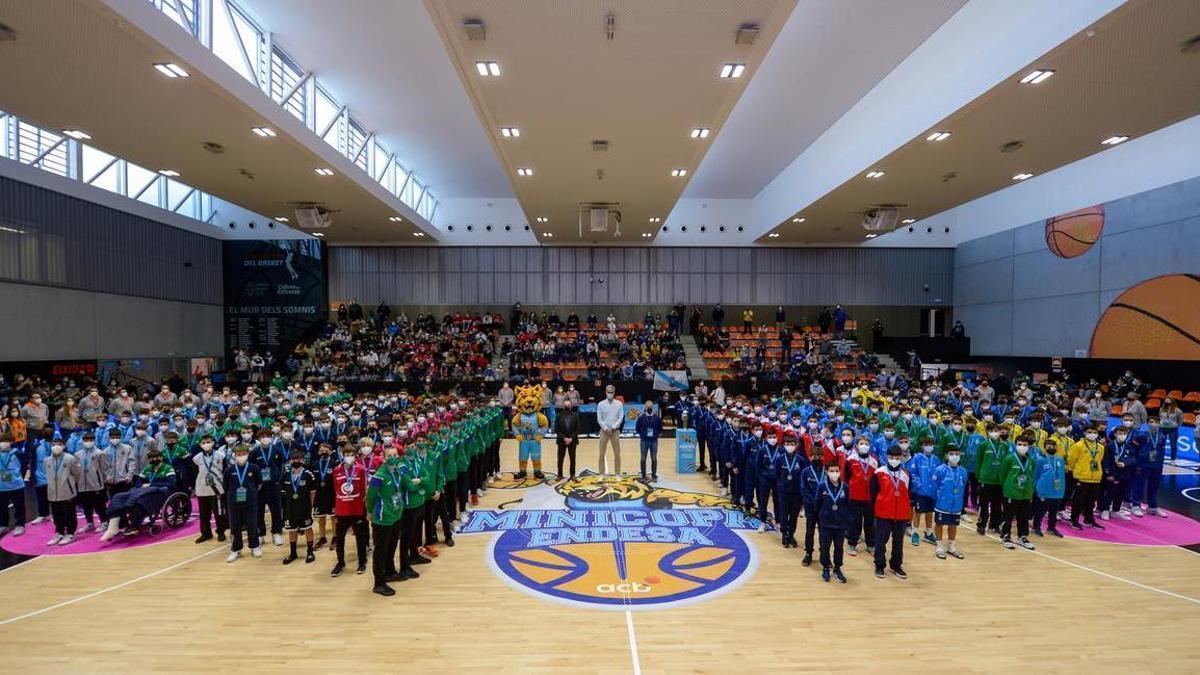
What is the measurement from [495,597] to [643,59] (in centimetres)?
826

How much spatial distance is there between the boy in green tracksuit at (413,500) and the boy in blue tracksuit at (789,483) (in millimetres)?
4837

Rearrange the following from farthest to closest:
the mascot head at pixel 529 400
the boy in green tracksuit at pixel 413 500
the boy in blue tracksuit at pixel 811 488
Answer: the mascot head at pixel 529 400 < the boy in blue tracksuit at pixel 811 488 < the boy in green tracksuit at pixel 413 500

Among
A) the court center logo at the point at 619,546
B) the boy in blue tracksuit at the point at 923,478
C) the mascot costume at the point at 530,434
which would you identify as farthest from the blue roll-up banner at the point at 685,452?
the boy in blue tracksuit at the point at 923,478

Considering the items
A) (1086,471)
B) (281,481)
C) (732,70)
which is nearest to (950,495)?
(1086,471)

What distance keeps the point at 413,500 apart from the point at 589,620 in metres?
2.64

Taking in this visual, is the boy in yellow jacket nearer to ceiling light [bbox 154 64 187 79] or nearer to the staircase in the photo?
the staircase

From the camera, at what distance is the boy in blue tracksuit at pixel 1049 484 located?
27.1 feet

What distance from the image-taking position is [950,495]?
7516 mm

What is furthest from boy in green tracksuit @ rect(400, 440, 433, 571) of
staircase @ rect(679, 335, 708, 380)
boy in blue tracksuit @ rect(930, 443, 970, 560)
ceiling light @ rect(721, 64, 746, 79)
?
staircase @ rect(679, 335, 708, 380)

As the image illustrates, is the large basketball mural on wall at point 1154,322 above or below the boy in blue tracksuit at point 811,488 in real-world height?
above

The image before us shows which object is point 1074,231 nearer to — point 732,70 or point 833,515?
point 732,70

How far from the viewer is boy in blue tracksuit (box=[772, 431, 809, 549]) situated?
7.69m

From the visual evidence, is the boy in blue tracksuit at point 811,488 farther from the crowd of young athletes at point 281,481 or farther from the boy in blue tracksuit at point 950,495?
the crowd of young athletes at point 281,481

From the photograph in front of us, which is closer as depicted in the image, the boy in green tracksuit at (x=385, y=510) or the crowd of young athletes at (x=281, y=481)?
the boy in green tracksuit at (x=385, y=510)
